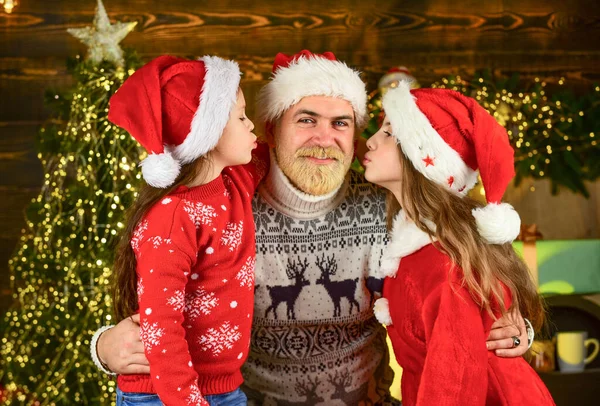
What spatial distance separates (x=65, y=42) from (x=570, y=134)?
101 inches

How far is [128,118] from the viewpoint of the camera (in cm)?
146

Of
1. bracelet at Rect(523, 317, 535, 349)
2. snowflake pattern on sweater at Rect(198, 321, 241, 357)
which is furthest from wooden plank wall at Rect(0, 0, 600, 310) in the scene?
snowflake pattern on sweater at Rect(198, 321, 241, 357)

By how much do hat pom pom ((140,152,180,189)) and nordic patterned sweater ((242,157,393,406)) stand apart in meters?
0.50

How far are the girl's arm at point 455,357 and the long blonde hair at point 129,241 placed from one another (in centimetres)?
63

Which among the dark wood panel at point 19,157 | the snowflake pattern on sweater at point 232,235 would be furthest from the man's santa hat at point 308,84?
the dark wood panel at point 19,157

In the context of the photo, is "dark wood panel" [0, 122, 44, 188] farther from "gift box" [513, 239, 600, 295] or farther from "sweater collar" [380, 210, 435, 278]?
"gift box" [513, 239, 600, 295]

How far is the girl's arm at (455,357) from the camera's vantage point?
1385mm

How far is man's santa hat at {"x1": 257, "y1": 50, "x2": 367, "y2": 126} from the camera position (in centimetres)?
189

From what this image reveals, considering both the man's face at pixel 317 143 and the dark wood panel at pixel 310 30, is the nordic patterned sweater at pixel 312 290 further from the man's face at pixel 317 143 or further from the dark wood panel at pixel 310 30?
the dark wood panel at pixel 310 30

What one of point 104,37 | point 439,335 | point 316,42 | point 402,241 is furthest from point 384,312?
point 316,42

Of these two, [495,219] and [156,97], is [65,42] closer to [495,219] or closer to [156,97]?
[156,97]

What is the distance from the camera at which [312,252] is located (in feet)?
6.24

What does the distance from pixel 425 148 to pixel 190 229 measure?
592 millimetres

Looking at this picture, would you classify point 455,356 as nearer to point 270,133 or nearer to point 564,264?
point 270,133
